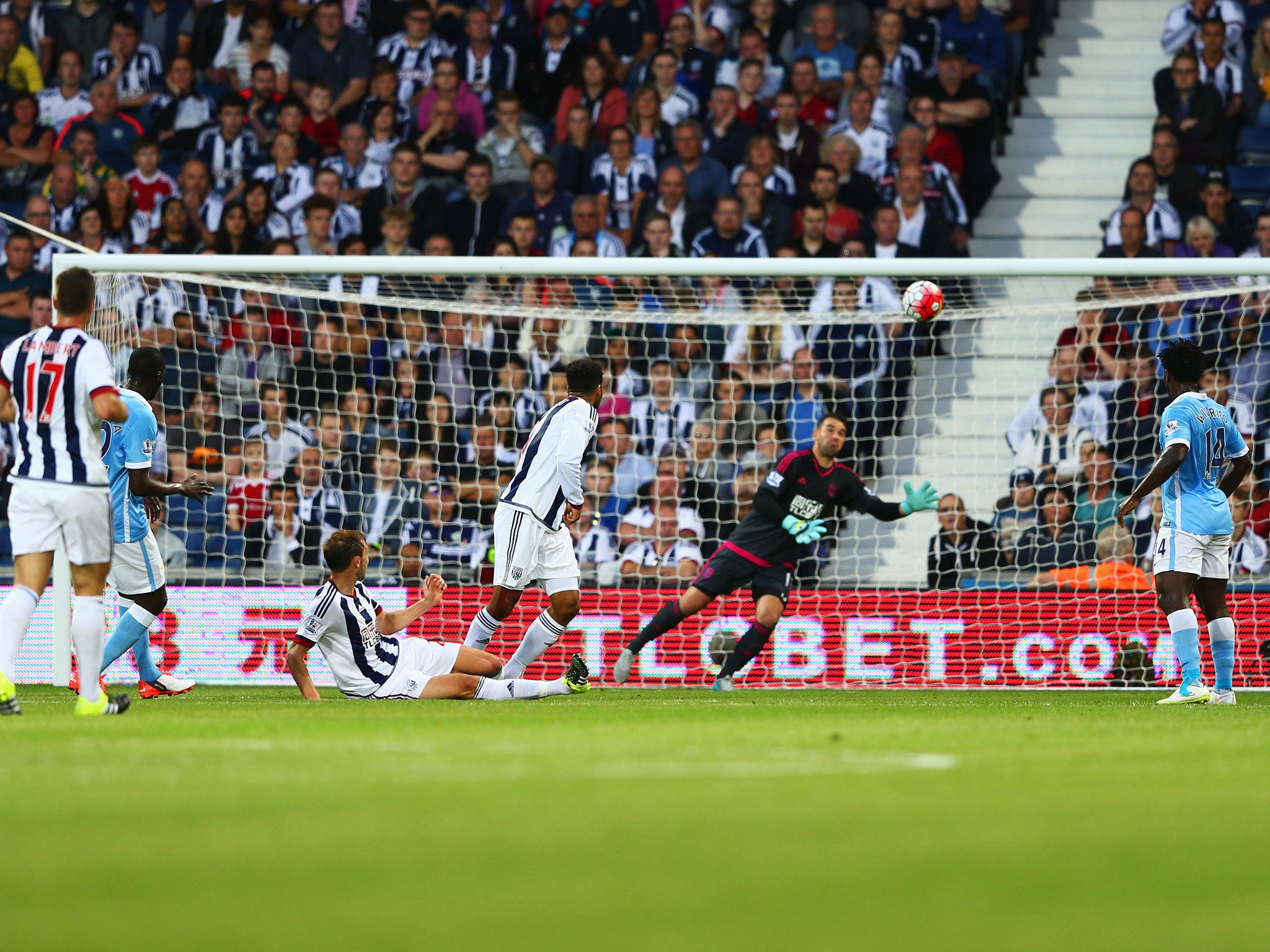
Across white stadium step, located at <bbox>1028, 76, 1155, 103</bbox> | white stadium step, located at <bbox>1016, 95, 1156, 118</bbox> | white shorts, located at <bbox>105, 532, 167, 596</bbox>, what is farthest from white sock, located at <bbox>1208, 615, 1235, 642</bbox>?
white stadium step, located at <bbox>1028, 76, 1155, 103</bbox>

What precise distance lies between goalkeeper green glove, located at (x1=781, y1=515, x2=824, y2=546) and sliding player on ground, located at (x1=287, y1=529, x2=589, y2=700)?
6.70 feet

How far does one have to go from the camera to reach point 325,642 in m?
9.34

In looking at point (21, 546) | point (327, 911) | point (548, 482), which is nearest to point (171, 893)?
point (327, 911)

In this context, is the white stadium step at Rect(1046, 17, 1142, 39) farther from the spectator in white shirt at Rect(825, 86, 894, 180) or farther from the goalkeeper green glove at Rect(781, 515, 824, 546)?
the goalkeeper green glove at Rect(781, 515, 824, 546)

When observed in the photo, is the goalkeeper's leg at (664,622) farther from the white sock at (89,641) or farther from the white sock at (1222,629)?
the white sock at (89,641)

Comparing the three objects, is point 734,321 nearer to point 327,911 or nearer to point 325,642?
point 325,642

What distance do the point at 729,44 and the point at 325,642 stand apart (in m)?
9.74

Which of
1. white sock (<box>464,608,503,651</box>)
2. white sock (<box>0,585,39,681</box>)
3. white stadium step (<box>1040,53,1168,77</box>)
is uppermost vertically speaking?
white stadium step (<box>1040,53,1168,77</box>)

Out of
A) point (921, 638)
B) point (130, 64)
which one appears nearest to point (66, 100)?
point (130, 64)

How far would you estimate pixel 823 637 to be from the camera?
1237 centimetres

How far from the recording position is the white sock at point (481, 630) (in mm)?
10430

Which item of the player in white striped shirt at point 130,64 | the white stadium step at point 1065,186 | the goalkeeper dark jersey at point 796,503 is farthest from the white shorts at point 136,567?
the white stadium step at point 1065,186

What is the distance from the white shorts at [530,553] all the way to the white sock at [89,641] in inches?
117

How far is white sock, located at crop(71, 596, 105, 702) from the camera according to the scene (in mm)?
7586
